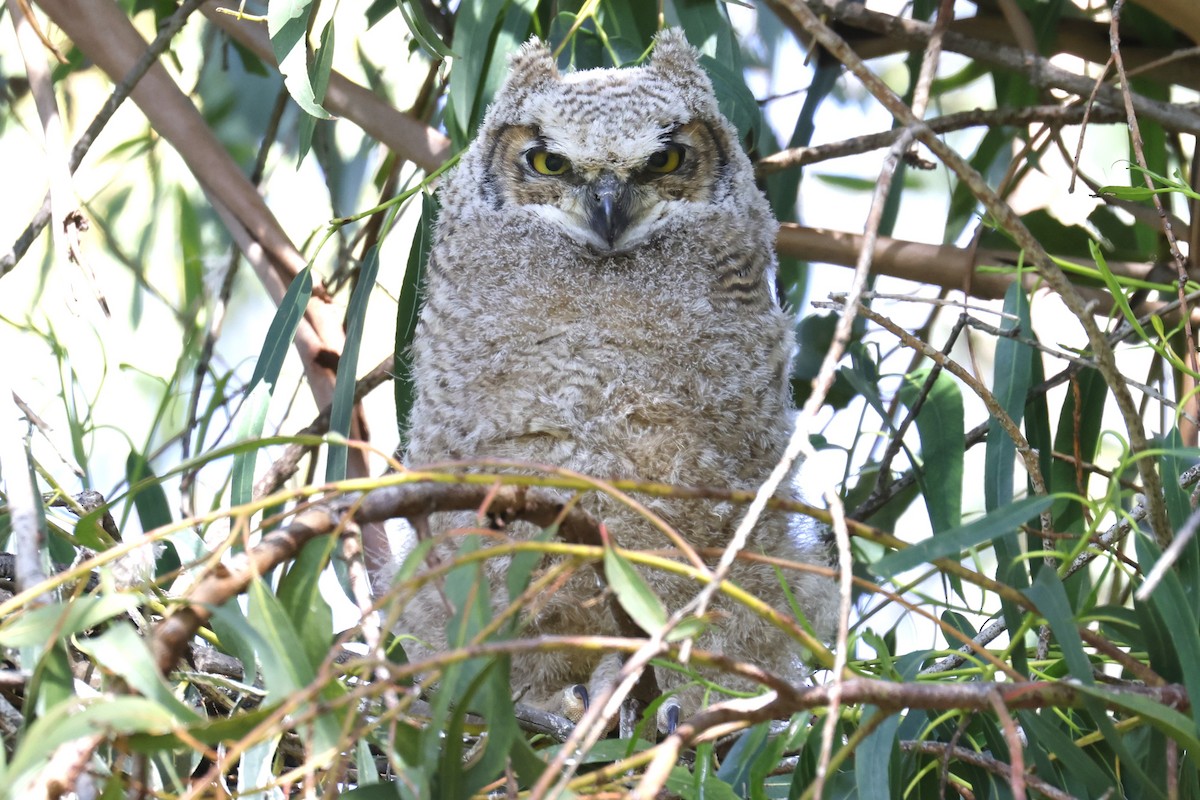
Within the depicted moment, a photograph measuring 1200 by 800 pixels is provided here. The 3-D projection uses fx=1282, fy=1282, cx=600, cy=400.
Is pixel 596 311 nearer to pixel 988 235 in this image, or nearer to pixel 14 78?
pixel 988 235

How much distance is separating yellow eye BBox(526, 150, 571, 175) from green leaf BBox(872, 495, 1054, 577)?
108 cm

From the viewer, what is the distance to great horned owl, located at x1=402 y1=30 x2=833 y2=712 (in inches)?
68.4

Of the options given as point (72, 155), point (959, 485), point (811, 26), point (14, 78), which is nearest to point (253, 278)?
point (14, 78)

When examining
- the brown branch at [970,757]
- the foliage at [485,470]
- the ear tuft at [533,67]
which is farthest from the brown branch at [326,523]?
the ear tuft at [533,67]

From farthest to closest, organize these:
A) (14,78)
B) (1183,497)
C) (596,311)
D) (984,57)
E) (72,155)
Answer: (14,78) → (984,57) → (596,311) → (72,155) → (1183,497)

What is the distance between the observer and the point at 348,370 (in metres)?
1.82

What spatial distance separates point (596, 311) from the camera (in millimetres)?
1814

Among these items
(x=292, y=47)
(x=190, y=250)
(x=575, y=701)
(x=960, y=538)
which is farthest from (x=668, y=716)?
(x=190, y=250)

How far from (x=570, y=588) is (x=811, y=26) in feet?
2.90

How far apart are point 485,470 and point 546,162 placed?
53cm

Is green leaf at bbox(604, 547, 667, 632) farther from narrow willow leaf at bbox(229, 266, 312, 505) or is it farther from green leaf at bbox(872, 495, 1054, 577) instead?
narrow willow leaf at bbox(229, 266, 312, 505)

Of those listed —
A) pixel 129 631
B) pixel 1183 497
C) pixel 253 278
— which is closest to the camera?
pixel 129 631

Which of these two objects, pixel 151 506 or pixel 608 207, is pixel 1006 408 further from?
pixel 151 506

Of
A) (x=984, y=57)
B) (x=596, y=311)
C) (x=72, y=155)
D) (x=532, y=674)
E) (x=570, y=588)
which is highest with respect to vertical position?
(x=984, y=57)
